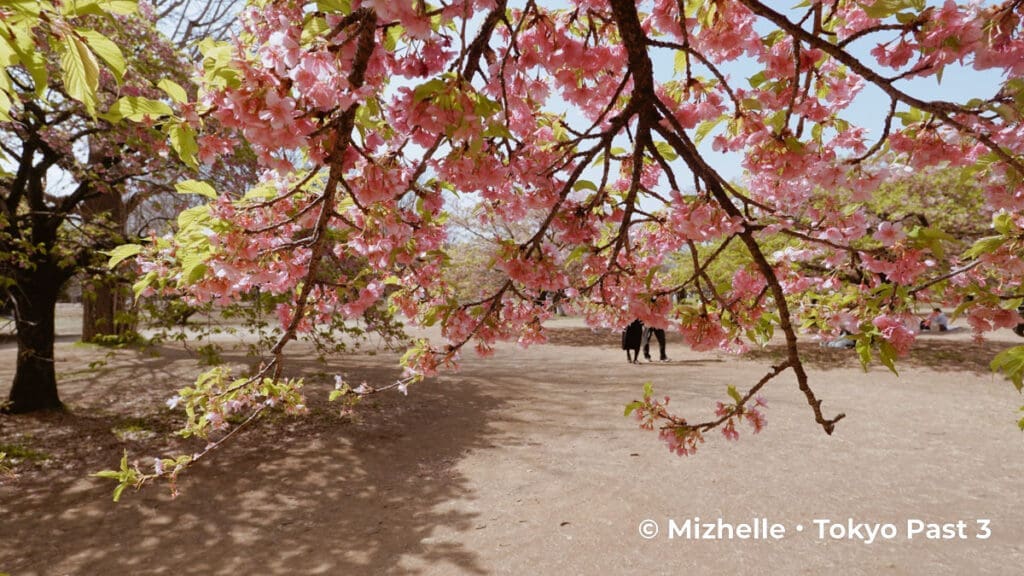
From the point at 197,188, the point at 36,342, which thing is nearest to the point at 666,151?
the point at 197,188

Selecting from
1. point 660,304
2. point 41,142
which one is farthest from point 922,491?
point 41,142

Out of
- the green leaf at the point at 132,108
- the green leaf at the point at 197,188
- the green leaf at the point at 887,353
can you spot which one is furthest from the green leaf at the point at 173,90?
the green leaf at the point at 887,353

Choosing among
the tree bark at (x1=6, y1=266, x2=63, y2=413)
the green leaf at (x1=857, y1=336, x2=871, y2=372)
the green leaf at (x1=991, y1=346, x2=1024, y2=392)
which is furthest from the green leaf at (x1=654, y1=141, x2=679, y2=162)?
the tree bark at (x1=6, y1=266, x2=63, y2=413)

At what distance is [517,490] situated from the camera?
4.79m

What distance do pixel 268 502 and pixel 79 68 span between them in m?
4.58

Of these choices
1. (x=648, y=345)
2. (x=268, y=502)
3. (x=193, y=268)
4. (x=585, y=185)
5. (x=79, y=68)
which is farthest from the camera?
(x=648, y=345)

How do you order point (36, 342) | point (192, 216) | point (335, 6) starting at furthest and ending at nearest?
1. point (36, 342)
2. point (192, 216)
3. point (335, 6)

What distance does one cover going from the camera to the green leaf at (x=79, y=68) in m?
1.07

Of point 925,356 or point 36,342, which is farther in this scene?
point 925,356

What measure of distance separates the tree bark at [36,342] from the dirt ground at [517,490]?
17.0 inches

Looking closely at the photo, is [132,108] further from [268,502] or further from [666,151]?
[268,502]

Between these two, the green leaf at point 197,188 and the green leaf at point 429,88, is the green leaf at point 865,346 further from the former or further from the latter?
the green leaf at point 197,188

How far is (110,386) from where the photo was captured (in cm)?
954

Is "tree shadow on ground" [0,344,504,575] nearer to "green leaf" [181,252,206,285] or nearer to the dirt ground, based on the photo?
the dirt ground
